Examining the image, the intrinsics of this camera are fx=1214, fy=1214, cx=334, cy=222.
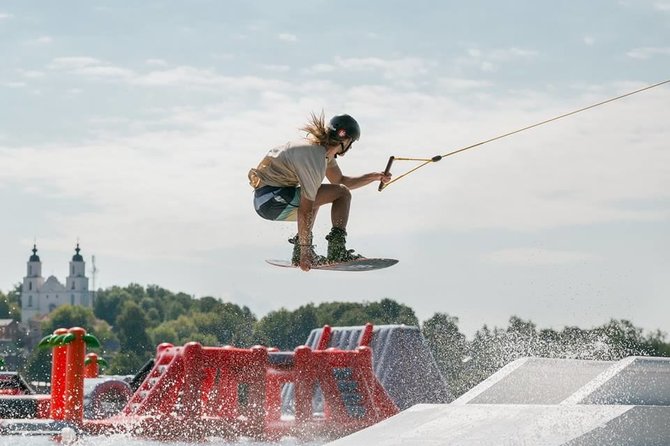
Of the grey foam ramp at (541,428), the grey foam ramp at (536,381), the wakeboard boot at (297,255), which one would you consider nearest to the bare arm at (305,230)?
the wakeboard boot at (297,255)

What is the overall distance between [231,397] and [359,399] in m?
2.28

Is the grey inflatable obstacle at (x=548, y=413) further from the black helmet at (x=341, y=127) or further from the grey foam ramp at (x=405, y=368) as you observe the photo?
the grey foam ramp at (x=405, y=368)

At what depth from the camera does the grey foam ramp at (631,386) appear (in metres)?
A: 10.4

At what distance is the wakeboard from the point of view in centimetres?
1462

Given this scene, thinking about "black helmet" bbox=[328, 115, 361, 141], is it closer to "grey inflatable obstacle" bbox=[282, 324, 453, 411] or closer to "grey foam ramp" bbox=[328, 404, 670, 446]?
"grey foam ramp" bbox=[328, 404, 670, 446]

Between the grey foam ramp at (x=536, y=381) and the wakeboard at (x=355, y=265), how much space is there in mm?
2805

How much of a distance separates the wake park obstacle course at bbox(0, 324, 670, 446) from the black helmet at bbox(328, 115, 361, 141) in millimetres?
3299

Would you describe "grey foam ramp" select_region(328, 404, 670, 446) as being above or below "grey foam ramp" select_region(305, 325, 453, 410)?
above

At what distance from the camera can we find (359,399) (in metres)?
20.9

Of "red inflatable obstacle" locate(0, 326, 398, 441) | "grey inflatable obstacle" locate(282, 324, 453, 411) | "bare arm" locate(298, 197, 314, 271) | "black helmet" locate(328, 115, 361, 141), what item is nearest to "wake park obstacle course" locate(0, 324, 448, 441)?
"red inflatable obstacle" locate(0, 326, 398, 441)

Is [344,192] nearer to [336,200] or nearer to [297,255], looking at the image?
[336,200]

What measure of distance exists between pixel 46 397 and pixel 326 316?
425ft

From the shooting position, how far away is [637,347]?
60.5m

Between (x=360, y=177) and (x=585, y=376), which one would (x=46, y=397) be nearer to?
(x=360, y=177)
